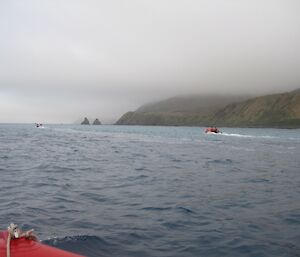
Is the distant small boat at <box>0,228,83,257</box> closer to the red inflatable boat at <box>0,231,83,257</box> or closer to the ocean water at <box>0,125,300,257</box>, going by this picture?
the red inflatable boat at <box>0,231,83,257</box>

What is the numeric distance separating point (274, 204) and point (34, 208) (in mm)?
9202

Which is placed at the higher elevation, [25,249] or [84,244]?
[25,249]

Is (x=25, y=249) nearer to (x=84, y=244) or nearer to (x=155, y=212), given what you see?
(x=84, y=244)

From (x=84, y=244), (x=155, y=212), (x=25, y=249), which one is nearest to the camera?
(x=25, y=249)

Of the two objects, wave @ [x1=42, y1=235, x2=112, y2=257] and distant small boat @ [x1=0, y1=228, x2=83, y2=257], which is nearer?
distant small boat @ [x1=0, y1=228, x2=83, y2=257]

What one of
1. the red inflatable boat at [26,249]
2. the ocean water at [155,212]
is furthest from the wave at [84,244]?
the red inflatable boat at [26,249]

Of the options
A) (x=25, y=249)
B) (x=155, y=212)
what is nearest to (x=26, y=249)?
(x=25, y=249)

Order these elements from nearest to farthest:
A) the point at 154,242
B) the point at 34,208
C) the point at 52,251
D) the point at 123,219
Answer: the point at 52,251, the point at 154,242, the point at 123,219, the point at 34,208

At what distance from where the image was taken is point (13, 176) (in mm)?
22719

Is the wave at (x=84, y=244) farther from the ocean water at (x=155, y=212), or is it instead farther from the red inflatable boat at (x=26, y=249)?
the red inflatable boat at (x=26, y=249)

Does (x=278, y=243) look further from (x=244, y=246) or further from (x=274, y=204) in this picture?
(x=274, y=204)

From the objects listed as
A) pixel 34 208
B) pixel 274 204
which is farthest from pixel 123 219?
pixel 274 204

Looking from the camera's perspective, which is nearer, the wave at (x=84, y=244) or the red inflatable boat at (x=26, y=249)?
the red inflatable boat at (x=26, y=249)

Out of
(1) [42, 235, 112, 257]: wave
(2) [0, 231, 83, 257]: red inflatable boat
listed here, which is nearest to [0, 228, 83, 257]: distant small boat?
(2) [0, 231, 83, 257]: red inflatable boat
